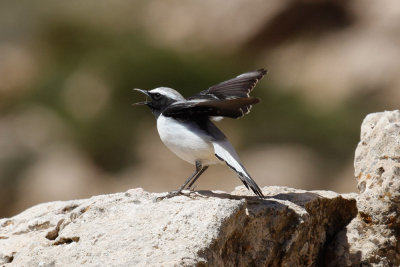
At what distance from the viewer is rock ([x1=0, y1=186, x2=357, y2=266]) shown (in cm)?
532

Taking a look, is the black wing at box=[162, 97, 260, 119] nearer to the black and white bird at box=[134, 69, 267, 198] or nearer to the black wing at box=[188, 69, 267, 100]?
the black and white bird at box=[134, 69, 267, 198]

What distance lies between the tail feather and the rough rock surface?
100 cm

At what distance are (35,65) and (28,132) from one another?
120 inches

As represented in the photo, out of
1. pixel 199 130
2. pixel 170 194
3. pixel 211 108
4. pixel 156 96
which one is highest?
pixel 156 96

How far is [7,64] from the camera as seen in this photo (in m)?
22.0

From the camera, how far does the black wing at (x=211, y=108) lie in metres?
6.61

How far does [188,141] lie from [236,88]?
92 centimetres

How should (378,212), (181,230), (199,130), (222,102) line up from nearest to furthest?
(181,230)
(222,102)
(378,212)
(199,130)

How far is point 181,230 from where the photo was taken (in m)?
5.48

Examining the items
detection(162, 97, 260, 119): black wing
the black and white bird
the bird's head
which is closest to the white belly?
the black and white bird

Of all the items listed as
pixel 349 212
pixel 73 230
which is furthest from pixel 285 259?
pixel 73 230

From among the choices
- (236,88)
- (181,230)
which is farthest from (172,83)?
(181,230)

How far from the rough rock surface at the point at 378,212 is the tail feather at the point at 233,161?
39.2 inches

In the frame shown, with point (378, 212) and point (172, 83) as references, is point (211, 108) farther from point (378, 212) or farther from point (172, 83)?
point (172, 83)
